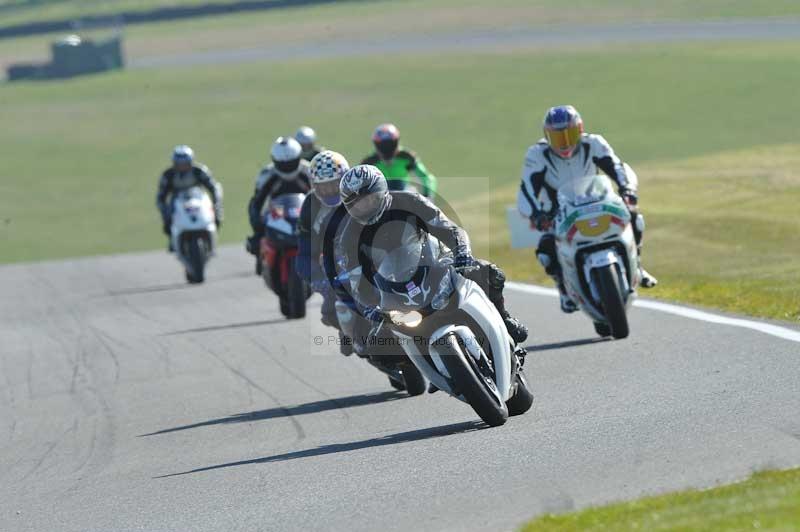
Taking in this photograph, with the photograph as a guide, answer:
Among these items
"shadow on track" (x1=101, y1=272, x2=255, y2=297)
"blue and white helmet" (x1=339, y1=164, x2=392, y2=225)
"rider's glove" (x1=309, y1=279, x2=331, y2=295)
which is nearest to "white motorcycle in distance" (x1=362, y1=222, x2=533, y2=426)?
"blue and white helmet" (x1=339, y1=164, x2=392, y2=225)

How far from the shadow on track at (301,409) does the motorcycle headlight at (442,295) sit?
2.07m

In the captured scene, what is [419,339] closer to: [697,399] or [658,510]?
[697,399]

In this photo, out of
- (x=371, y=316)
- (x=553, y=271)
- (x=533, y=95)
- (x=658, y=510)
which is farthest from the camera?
(x=533, y=95)

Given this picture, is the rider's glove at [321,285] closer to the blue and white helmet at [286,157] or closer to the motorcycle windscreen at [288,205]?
the motorcycle windscreen at [288,205]

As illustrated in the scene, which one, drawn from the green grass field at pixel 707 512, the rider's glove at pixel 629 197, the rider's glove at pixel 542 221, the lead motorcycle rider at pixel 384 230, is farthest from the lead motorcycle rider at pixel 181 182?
the green grass field at pixel 707 512

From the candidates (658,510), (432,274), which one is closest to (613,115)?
(432,274)

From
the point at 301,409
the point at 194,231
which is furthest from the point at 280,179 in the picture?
the point at 301,409

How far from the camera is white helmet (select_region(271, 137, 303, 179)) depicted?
1641cm

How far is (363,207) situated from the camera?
9.00 metres

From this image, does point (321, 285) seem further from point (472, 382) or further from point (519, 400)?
point (472, 382)

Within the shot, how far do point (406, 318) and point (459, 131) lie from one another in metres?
27.0

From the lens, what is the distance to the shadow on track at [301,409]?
10.8 m

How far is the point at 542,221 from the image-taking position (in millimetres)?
12406

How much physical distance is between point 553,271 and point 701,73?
2748cm
